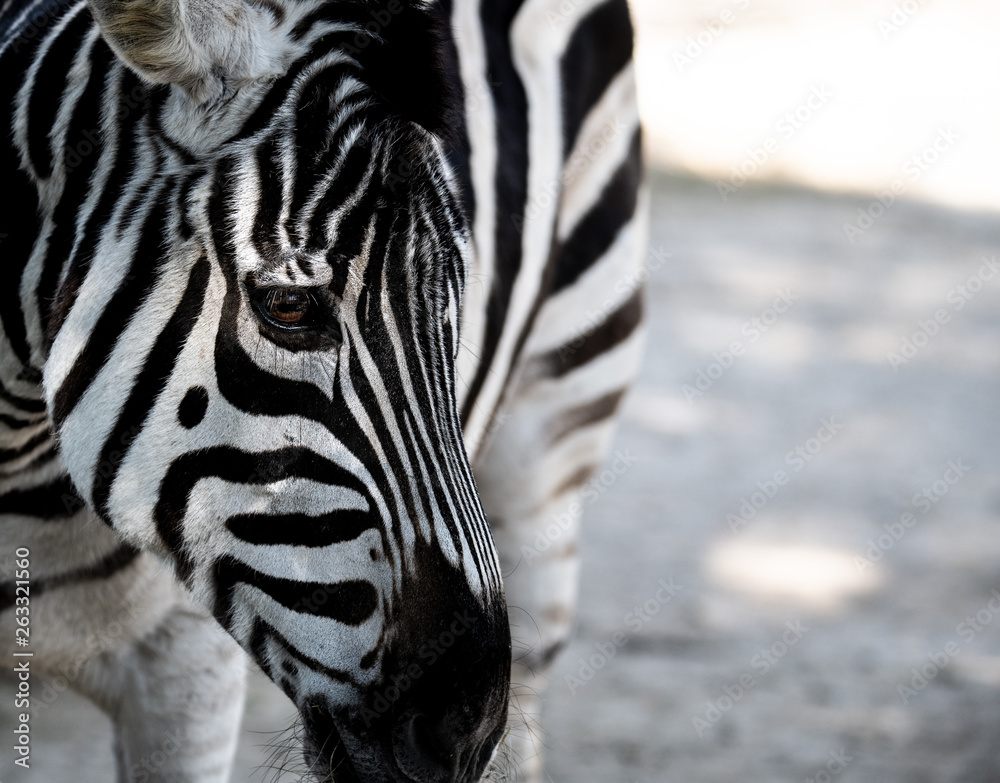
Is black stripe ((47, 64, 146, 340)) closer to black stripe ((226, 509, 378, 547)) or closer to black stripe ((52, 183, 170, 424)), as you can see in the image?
black stripe ((52, 183, 170, 424))

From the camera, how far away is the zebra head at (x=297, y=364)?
1.57 meters

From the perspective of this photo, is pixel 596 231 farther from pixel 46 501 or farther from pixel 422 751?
pixel 422 751

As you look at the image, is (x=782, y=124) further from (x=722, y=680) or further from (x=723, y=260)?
(x=722, y=680)

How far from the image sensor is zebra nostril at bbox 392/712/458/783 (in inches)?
63.5

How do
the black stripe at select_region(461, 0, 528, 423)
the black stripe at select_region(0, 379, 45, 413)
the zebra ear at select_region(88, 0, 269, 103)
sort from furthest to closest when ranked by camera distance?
the black stripe at select_region(461, 0, 528, 423) < the black stripe at select_region(0, 379, 45, 413) < the zebra ear at select_region(88, 0, 269, 103)

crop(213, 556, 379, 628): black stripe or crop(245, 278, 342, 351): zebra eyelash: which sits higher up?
crop(245, 278, 342, 351): zebra eyelash

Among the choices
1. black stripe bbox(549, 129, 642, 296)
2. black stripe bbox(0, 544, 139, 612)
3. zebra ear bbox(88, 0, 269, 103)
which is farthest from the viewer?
black stripe bbox(549, 129, 642, 296)

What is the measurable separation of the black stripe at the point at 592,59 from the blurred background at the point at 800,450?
1.97 meters

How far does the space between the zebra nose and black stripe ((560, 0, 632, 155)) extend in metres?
1.97

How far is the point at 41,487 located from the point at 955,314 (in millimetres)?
7350

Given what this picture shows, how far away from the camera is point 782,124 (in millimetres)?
10531

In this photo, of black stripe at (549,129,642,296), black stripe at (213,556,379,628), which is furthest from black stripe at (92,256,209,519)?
black stripe at (549,129,642,296)

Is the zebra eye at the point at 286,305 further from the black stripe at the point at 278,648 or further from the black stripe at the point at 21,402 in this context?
the black stripe at the point at 21,402

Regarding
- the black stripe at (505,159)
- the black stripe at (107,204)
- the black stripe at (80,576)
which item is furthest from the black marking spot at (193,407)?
the black stripe at (505,159)
